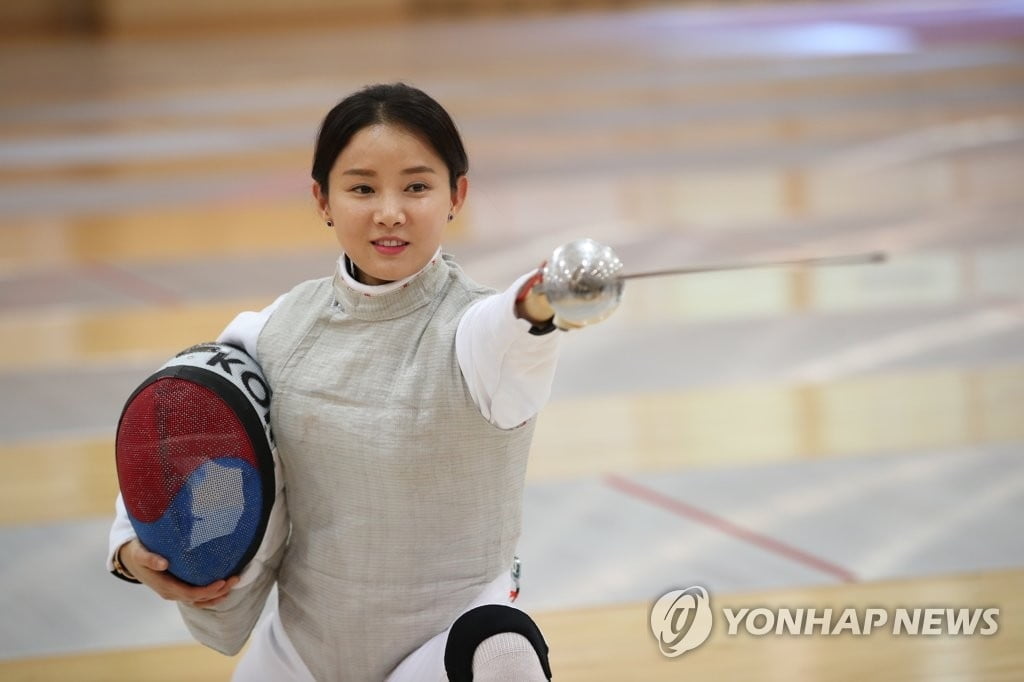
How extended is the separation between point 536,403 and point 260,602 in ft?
1.87

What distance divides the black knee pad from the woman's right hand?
0.34 m

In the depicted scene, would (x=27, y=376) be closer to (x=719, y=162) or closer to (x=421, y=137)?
(x=421, y=137)

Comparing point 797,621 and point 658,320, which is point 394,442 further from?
point 658,320

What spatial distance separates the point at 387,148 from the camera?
192 centimetres

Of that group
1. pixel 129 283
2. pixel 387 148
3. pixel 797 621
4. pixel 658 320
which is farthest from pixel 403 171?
pixel 129 283

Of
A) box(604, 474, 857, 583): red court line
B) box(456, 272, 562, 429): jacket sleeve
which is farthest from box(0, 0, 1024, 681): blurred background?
box(456, 272, 562, 429): jacket sleeve

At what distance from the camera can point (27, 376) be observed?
4453 mm

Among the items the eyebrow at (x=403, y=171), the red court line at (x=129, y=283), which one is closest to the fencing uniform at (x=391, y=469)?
the eyebrow at (x=403, y=171)

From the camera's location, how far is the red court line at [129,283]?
5.32 meters

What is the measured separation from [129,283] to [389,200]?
3.90 m

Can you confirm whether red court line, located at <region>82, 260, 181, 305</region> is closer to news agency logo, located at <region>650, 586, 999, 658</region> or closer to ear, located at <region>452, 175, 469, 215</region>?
news agency logo, located at <region>650, 586, 999, 658</region>

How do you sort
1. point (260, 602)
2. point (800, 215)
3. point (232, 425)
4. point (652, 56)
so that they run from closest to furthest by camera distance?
point (232, 425) < point (260, 602) < point (800, 215) < point (652, 56)

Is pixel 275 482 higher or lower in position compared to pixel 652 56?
lower

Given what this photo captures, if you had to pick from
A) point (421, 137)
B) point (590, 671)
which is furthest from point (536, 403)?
point (590, 671)
